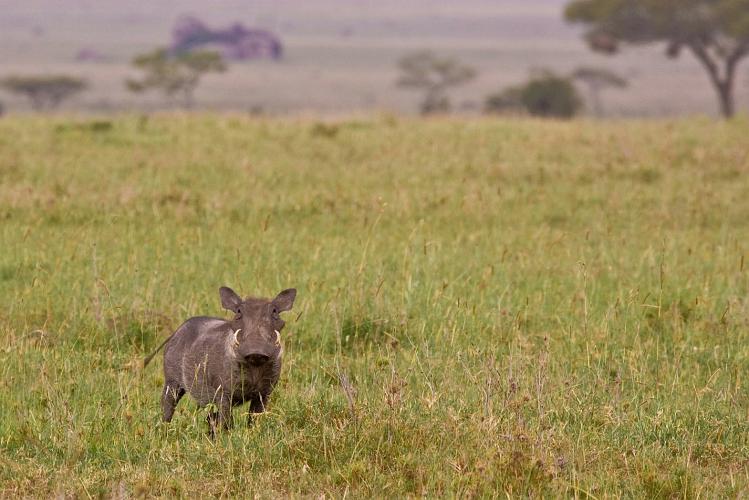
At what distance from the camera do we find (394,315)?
8.11m

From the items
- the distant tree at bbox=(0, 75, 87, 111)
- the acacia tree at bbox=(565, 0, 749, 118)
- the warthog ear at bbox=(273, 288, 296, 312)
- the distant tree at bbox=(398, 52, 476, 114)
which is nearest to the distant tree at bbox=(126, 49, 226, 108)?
the distant tree at bbox=(0, 75, 87, 111)

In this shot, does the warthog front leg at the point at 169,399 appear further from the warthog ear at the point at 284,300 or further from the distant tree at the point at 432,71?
the distant tree at the point at 432,71

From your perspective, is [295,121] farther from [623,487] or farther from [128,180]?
[623,487]

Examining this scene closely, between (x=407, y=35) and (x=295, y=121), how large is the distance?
138331 millimetres

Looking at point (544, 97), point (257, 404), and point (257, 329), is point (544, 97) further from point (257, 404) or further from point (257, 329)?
point (257, 329)

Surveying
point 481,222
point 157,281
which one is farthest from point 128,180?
point 157,281

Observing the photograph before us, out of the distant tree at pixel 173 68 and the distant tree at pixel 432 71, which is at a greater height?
the distant tree at pixel 173 68

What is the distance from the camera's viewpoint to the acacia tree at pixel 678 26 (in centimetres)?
4594

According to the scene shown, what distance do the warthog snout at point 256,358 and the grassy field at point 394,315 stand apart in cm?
42

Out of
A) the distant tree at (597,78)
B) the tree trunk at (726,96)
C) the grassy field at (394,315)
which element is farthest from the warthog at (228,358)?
the distant tree at (597,78)

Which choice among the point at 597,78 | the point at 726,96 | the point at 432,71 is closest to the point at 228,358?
the point at 726,96

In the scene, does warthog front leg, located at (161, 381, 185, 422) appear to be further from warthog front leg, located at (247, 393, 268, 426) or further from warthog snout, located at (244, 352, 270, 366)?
warthog snout, located at (244, 352, 270, 366)

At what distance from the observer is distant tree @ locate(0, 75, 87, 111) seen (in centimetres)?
6347

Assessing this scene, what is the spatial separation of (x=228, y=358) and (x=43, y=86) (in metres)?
61.6
